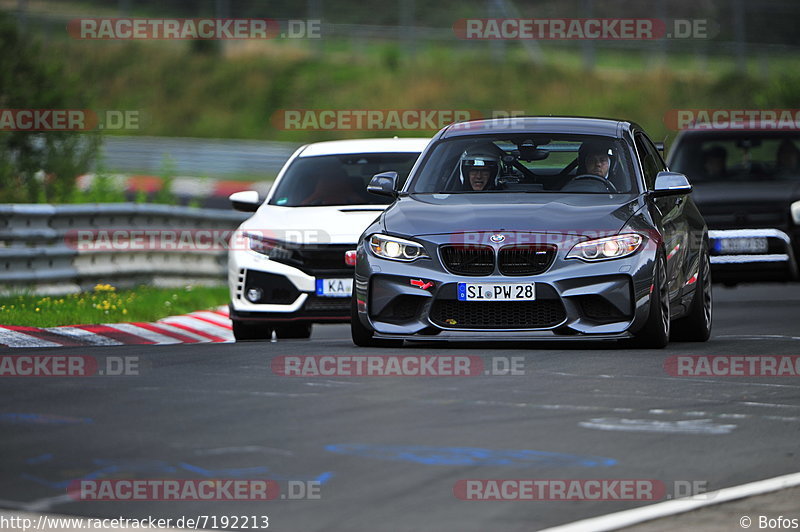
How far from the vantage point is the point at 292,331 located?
43.3ft

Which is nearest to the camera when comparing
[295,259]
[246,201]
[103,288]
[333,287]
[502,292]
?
[502,292]

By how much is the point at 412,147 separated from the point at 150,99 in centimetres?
3960

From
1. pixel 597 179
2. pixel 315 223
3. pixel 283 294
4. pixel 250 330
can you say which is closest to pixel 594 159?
pixel 597 179

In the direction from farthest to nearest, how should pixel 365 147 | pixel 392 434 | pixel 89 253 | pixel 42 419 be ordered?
pixel 89 253 < pixel 365 147 < pixel 42 419 < pixel 392 434

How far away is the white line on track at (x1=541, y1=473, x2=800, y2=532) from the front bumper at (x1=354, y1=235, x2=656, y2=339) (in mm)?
3278

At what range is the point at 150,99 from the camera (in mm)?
52750

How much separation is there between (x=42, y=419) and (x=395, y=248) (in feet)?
10.5

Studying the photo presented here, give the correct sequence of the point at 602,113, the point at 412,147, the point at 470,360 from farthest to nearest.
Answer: the point at 602,113
the point at 412,147
the point at 470,360

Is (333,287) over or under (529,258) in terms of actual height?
under

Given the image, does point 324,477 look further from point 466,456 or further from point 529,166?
point 529,166

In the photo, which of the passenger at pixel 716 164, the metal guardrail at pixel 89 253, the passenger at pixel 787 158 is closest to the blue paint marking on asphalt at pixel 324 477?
the metal guardrail at pixel 89 253

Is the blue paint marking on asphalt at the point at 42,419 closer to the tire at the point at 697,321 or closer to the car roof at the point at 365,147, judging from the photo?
the tire at the point at 697,321

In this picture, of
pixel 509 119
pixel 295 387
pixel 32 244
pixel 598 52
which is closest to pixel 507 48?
pixel 598 52

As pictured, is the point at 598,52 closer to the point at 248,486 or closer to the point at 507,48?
the point at 507,48
